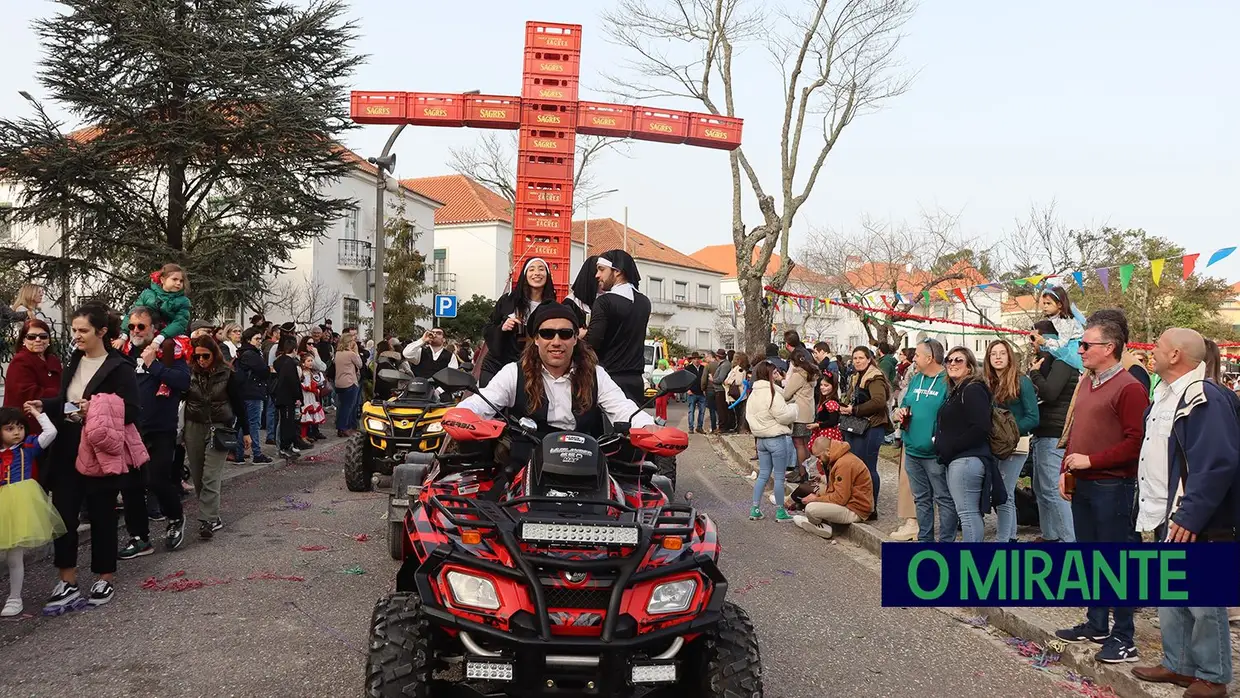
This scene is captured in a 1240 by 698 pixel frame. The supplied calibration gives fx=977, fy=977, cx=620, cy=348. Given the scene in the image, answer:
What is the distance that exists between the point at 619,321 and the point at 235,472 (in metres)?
7.56

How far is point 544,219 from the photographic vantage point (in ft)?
63.2

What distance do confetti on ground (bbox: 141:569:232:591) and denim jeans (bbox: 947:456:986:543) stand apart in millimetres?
5338

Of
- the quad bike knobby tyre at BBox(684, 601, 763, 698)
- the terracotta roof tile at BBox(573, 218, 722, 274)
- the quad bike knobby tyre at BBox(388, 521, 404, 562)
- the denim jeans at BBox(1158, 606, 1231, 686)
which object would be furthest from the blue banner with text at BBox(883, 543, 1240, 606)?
the terracotta roof tile at BBox(573, 218, 722, 274)

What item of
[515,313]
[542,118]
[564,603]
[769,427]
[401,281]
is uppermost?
[542,118]

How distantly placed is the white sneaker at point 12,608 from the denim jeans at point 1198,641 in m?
6.45

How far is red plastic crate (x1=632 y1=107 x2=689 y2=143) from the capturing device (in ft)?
65.2

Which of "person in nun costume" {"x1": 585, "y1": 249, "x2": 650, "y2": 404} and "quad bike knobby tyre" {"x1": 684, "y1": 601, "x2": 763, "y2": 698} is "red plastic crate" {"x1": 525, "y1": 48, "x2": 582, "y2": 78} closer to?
"person in nun costume" {"x1": 585, "y1": 249, "x2": 650, "y2": 404}

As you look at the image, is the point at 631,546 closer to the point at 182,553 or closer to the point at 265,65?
the point at 182,553

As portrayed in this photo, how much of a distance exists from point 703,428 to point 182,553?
1688 cm

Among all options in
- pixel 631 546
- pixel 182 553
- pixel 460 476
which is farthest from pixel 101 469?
pixel 631 546

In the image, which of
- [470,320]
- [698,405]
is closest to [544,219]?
[698,405]

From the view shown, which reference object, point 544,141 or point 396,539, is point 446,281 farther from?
point 396,539

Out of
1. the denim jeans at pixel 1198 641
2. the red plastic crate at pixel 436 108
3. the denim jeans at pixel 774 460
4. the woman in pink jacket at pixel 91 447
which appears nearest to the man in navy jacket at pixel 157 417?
the woman in pink jacket at pixel 91 447

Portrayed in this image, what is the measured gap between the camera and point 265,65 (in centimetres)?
2066
